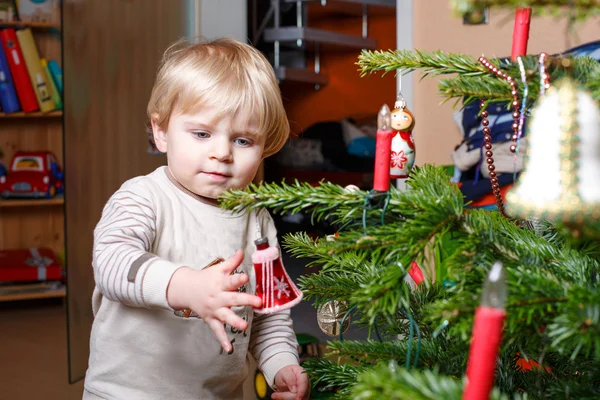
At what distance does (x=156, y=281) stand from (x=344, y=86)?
15.1 ft

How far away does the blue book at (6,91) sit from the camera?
3295mm

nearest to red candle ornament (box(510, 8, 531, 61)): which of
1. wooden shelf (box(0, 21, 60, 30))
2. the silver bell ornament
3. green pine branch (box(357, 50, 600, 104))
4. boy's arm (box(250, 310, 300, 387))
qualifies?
green pine branch (box(357, 50, 600, 104))

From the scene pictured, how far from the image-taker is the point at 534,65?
441mm

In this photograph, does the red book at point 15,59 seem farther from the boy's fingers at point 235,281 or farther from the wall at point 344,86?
the boy's fingers at point 235,281

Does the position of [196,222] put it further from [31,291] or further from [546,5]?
[31,291]

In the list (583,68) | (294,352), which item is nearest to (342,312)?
(294,352)

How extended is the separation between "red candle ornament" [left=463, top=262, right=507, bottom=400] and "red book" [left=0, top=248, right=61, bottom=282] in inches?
132

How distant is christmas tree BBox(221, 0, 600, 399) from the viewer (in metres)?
0.36

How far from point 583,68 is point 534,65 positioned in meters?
0.06

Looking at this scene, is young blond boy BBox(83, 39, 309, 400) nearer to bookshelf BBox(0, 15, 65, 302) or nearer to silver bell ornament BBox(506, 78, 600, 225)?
silver bell ornament BBox(506, 78, 600, 225)

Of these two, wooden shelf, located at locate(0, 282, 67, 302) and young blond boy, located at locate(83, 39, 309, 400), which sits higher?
young blond boy, located at locate(83, 39, 309, 400)

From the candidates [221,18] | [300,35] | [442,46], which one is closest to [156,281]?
[442,46]

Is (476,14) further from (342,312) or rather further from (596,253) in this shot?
(342,312)

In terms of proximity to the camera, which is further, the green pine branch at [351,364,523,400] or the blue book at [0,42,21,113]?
the blue book at [0,42,21,113]
